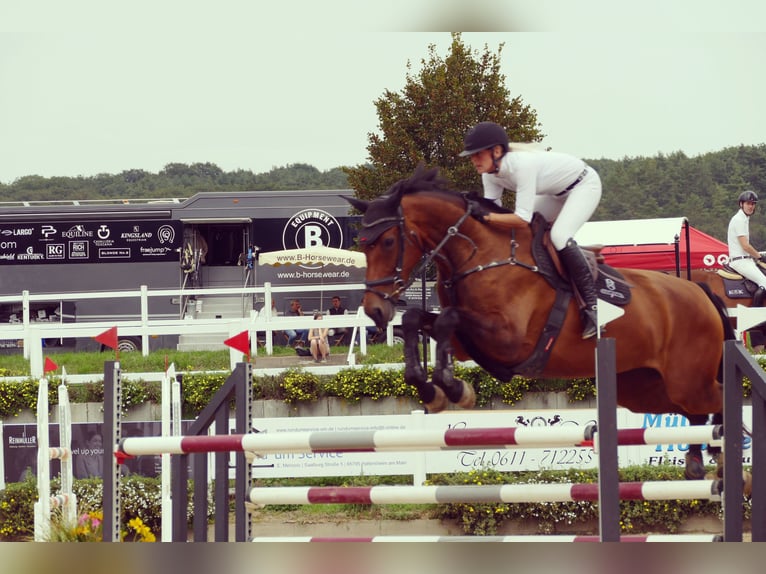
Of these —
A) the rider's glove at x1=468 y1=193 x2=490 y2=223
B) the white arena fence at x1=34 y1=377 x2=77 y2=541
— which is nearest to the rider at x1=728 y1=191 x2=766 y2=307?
the rider's glove at x1=468 y1=193 x2=490 y2=223

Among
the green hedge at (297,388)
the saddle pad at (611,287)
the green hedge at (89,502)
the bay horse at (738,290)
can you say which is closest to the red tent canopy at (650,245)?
the bay horse at (738,290)

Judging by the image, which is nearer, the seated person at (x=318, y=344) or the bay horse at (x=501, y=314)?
the bay horse at (x=501, y=314)

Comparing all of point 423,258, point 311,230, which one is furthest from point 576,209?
point 311,230

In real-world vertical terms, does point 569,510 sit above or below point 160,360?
below

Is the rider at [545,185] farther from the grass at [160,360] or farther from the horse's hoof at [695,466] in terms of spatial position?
the grass at [160,360]

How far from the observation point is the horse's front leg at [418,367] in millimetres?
3672

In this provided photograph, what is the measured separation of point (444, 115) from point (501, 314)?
11148 millimetres

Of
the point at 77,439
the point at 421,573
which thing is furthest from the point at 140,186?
the point at 421,573

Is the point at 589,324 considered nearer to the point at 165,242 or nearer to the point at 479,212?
the point at 479,212

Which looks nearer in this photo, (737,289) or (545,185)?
(545,185)

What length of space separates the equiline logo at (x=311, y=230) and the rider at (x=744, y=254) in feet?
28.5

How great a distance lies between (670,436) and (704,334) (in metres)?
1.14

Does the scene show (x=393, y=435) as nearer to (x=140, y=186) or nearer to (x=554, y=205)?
(x=554, y=205)

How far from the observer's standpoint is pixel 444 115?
48.0ft
